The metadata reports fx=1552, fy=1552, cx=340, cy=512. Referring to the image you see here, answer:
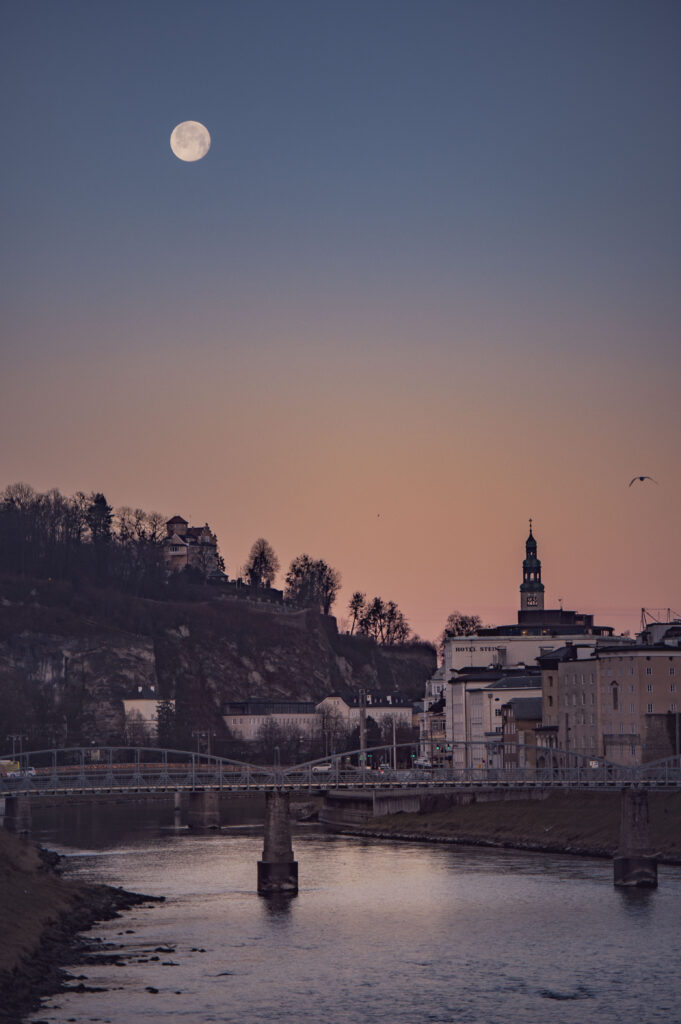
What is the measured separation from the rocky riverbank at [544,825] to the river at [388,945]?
135 inches

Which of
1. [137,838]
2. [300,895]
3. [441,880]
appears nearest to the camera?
[300,895]

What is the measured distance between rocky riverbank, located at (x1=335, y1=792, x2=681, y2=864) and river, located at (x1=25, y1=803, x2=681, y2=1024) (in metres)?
3.43

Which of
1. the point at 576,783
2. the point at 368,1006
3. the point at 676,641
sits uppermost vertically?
the point at 676,641

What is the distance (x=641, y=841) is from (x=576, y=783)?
47.3ft

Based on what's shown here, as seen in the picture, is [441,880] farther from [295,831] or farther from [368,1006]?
[295,831]

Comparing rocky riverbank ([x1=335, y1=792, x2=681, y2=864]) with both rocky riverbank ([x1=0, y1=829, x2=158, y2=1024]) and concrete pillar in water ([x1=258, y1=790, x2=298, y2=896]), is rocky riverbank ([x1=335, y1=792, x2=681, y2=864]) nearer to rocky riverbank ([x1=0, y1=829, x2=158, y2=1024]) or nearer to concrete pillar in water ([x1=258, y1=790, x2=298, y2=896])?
concrete pillar in water ([x1=258, y1=790, x2=298, y2=896])

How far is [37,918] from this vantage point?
237 feet

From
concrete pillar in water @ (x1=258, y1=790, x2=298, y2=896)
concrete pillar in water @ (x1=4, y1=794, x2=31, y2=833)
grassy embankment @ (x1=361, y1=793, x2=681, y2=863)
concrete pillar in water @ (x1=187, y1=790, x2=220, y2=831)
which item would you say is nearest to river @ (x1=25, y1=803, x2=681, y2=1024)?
concrete pillar in water @ (x1=258, y1=790, x2=298, y2=896)

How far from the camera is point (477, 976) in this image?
207 ft

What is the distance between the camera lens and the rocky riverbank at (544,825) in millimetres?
105312

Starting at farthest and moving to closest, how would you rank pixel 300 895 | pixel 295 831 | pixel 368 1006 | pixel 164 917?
1. pixel 295 831
2. pixel 300 895
3. pixel 164 917
4. pixel 368 1006

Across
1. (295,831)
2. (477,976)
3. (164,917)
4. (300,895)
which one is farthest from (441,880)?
(295,831)

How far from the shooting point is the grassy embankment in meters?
105

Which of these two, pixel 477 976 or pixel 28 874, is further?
pixel 28 874
